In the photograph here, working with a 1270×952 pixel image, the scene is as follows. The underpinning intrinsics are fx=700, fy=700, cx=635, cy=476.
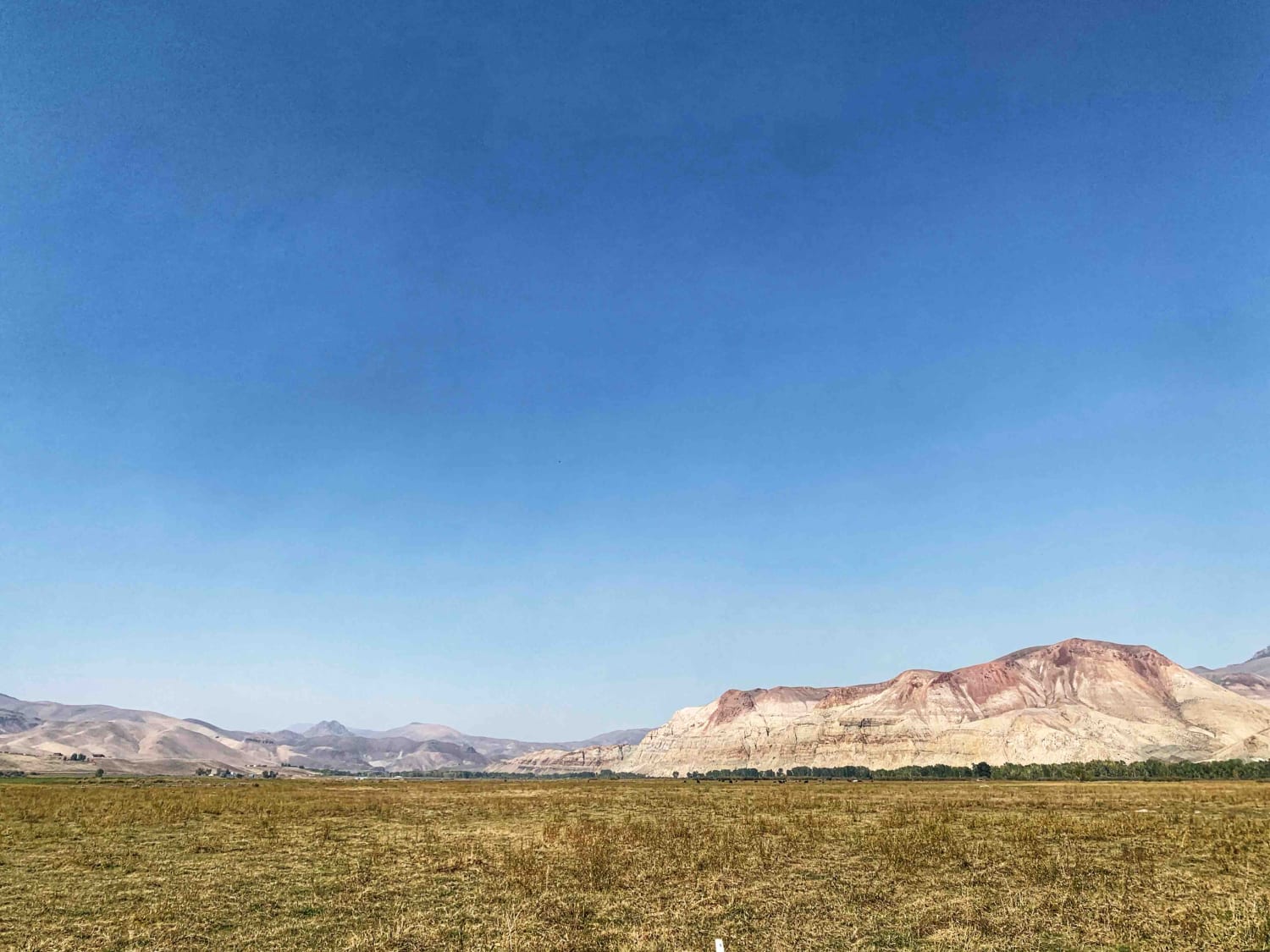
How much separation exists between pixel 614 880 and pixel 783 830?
38.9 ft

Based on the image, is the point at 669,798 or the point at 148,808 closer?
the point at 148,808

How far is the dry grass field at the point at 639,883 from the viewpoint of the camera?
1329 centimetres

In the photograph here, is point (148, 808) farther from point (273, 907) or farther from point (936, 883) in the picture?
point (936, 883)

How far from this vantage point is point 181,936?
1329 cm

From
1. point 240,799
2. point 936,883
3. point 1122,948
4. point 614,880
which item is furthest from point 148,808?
point 1122,948

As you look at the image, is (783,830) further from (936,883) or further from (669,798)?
(669,798)

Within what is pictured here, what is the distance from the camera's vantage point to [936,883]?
1739cm

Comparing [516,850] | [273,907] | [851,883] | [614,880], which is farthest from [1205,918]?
[273,907]

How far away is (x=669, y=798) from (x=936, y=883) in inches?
1566

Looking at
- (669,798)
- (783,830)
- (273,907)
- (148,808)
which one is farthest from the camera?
(669,798)

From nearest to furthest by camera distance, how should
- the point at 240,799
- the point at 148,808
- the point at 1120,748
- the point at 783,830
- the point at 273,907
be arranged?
the point at 273,907, the point at 783,830, the point at 148,808, the point at 240,799, the point at 1120,748

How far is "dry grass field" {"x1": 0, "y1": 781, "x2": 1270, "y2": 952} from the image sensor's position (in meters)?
13.3

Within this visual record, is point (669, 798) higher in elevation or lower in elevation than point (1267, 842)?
lower

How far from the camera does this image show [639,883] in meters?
17.8
